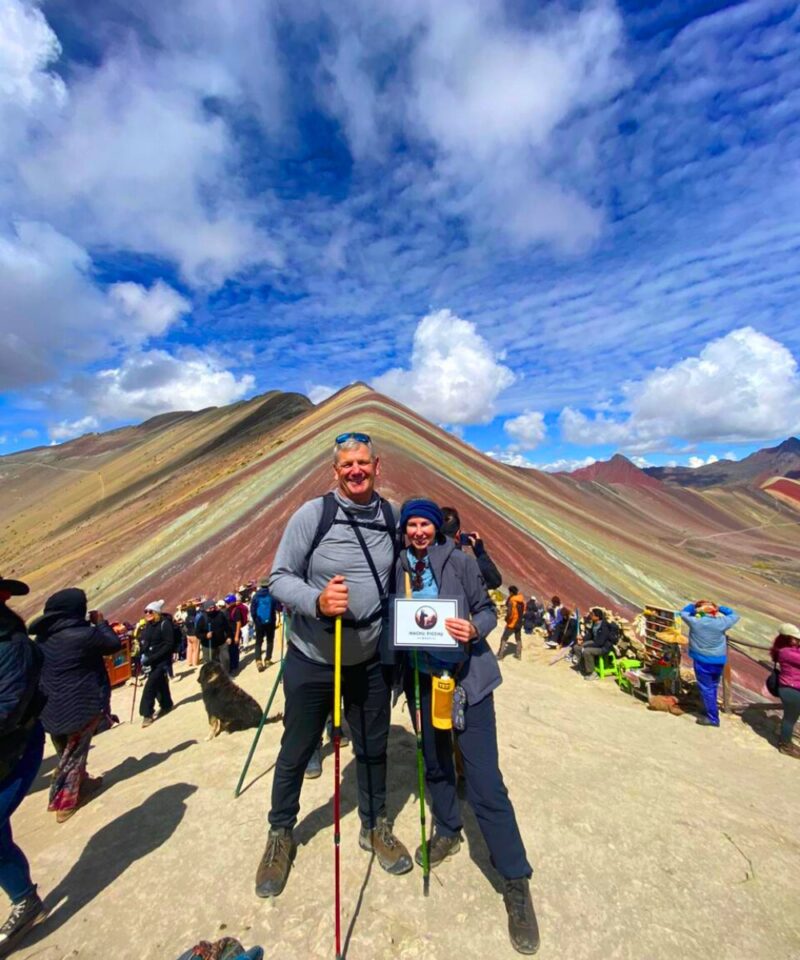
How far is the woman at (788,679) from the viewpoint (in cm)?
618

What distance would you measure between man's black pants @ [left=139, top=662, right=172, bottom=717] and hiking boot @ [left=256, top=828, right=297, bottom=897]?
4.75 meters

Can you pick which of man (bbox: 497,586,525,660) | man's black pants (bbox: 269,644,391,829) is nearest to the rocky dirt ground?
man's black pants (bbox: 269,644,391,829)

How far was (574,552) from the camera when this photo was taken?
81.3 ft

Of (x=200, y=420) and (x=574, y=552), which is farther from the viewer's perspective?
(x=200, y=420)

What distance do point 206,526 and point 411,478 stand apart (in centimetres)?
1116

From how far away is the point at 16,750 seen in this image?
276 centimetres

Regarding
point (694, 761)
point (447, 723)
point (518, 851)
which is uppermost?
point (447, 723)

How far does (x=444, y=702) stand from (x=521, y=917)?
122cm

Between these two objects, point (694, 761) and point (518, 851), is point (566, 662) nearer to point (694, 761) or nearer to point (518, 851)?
point (694, 761)

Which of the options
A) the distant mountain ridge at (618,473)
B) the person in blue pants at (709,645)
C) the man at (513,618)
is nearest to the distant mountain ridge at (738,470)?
the distant mountain ridge at (618,473)

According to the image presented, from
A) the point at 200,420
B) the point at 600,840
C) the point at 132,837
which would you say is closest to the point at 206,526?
the point at 132,837

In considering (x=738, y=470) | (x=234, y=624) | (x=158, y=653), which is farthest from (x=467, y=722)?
(x=738, y=470)

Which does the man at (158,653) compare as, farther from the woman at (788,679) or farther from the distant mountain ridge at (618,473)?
the distant mountain ridge at (618,473)

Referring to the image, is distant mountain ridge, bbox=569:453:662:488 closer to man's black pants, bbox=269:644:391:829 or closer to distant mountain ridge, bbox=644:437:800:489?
distant mountain ridge, bbox=644:437:800:489
